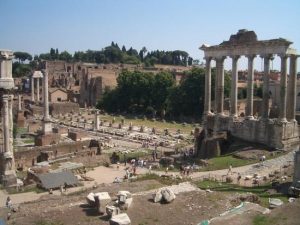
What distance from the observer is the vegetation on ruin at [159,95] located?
5759 cm

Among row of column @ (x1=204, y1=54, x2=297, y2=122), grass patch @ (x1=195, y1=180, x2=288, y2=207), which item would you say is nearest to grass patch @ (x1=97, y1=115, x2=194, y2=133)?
row of column @ (x1=204, y1=54, x2=297, y2=122)

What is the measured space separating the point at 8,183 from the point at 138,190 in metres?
9.14

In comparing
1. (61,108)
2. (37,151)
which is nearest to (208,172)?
(37,151)

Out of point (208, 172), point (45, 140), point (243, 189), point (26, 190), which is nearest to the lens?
point (243, 189)

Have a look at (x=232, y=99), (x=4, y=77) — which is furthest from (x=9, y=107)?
(x=232, y=99)

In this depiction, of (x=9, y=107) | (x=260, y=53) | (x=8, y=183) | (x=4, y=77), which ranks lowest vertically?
(x=8, y=183)

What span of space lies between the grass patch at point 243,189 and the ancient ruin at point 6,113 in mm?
10175

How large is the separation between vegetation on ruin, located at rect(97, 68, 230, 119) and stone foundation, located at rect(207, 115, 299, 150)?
77.8ft

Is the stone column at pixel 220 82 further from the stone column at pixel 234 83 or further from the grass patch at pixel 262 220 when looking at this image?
the grass patch at pixel 262 220

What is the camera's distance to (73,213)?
46.9 ft

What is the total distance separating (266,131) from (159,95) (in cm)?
3745

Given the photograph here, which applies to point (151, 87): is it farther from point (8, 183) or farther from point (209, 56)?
point (8, 183)

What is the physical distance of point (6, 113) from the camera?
23.4 meters

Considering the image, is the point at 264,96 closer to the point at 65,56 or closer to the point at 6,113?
the point at 6,113
